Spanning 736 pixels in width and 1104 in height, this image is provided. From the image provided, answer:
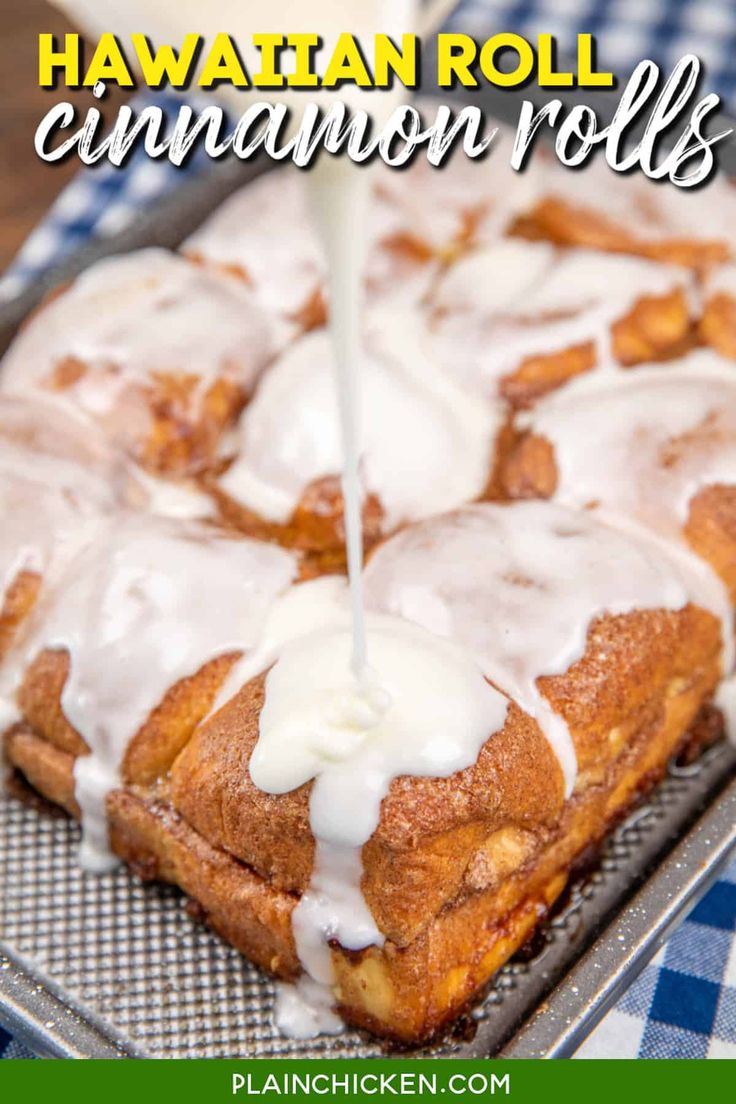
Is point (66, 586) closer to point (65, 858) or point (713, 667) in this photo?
point (65, 858)

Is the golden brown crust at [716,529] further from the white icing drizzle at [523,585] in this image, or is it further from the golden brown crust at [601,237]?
the golden brown crust at [601,237]

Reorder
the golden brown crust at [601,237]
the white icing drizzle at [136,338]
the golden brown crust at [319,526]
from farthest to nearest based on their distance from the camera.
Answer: the golden brown crust at [601,237]
the white icing drizzle at [136,338]
the golden brown crust at [319,526]

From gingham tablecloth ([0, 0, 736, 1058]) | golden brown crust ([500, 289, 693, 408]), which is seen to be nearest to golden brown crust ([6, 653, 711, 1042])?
golden brown crust ([500, 289, 693, 408])

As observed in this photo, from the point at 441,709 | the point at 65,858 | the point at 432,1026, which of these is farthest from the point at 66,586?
the point at 432,1026

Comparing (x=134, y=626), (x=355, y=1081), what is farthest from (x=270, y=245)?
(x=355, y=1081)

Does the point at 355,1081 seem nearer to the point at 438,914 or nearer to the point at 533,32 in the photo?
the point at 438,914

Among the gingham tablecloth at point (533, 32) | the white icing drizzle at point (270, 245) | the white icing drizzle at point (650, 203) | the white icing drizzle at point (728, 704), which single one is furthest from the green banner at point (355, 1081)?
the gingham tablecloth at point (533, 32)
